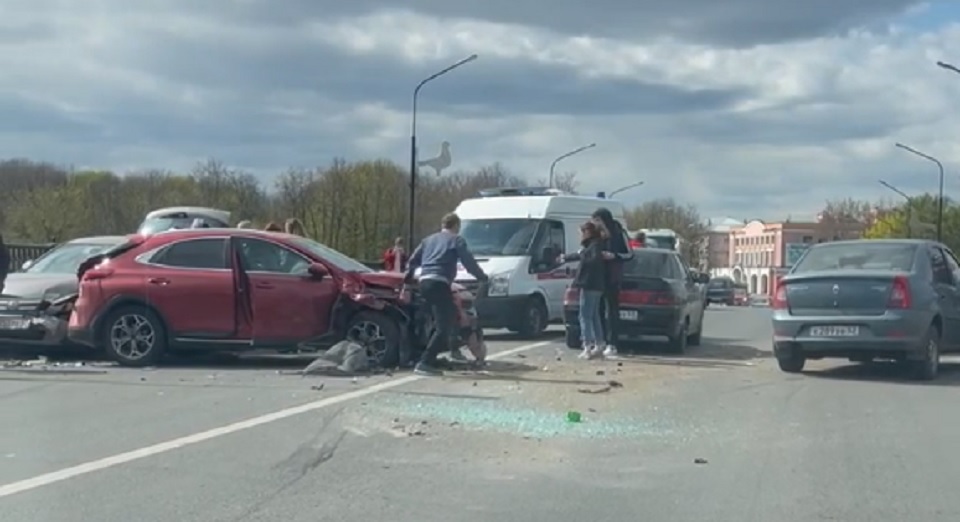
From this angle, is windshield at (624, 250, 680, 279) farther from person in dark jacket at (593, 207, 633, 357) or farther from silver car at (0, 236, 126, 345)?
silver car at (0, 236, 126, 345)

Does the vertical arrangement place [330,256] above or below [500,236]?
below

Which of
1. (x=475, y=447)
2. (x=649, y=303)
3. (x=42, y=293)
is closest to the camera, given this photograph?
(x=475, y=447)

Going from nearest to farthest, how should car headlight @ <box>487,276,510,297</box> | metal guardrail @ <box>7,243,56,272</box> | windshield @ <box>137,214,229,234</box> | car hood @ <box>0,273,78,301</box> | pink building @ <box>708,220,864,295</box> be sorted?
car hood @ <box>0,273,78,301</box>
car headlight @ <box>487,276,510,297</box>
windshield @ <box>137,214,229,234</box>
metal guardrail @ <box>7,243,56,272</box>
pink building @ <box>708,220,864,295</box>

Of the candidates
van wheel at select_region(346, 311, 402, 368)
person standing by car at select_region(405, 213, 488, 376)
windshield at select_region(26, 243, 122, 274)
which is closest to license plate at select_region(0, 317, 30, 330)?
windshield at select_region(26, 243, 122, 274)

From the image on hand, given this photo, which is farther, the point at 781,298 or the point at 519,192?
the point at 519,192

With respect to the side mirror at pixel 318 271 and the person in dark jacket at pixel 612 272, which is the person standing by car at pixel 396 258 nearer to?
the person in dark jacket at pixel 612 272

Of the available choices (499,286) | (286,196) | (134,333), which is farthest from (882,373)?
(286,196)

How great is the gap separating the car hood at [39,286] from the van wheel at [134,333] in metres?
1.52

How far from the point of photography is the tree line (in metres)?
63.8

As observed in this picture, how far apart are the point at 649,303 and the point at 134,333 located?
7.08 meters

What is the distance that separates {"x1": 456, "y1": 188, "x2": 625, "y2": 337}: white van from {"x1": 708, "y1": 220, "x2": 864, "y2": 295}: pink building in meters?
105

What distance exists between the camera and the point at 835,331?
1493cm

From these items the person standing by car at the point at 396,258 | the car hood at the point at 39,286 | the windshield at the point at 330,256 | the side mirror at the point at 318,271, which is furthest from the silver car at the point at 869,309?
the person standing by car at the point at 396,258

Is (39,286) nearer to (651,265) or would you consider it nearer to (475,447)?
(651,265)
